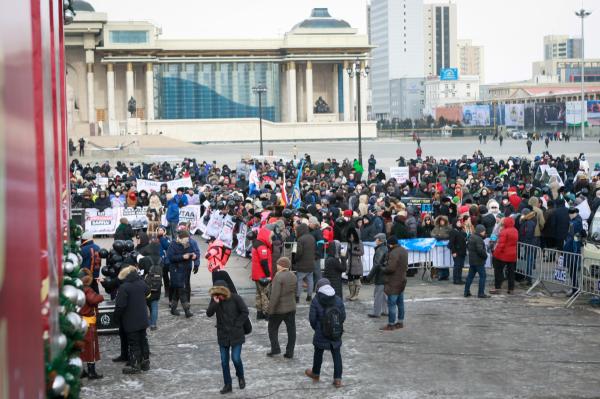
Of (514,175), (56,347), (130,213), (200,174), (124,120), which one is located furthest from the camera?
(124,120)

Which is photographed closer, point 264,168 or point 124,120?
point 264,168

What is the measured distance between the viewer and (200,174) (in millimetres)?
36344

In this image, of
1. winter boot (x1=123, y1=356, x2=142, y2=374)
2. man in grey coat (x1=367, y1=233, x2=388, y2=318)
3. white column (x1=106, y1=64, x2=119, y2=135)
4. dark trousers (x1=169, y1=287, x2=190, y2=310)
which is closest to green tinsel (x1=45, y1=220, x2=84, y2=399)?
winter boot (x1=123, y1=356, x2=142, y2=374)

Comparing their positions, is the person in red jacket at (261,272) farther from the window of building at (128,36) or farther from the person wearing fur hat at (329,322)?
the window of building at (128,36)

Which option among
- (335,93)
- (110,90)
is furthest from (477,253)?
(335,93)

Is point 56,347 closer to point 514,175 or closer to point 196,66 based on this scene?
point 514,175

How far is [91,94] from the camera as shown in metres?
97.7

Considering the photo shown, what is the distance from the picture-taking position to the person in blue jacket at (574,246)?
1513 cm

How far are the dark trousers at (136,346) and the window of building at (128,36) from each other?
88049 mm

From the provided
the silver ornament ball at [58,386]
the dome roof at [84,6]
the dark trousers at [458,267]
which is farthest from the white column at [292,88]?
the silver ornament ball at [58,386]

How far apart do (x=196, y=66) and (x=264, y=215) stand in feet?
280

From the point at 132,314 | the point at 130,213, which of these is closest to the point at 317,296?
the point at 132,314

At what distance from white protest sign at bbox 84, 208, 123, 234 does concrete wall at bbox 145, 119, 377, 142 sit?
→ 7217 cm

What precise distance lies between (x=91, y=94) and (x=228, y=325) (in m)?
90.4
